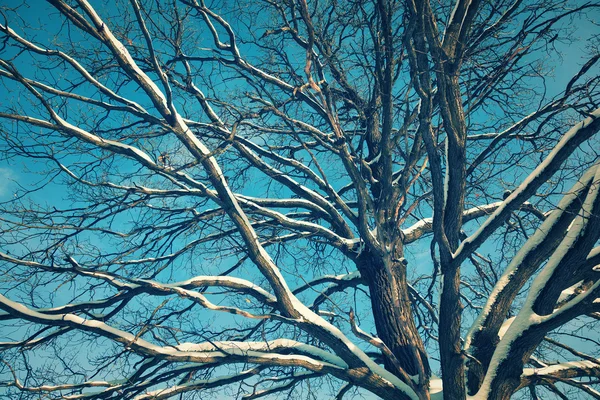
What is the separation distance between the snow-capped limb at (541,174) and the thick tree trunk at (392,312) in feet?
3.16

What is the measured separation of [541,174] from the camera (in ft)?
11.5

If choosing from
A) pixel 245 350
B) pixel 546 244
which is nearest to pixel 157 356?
pixel 245 350

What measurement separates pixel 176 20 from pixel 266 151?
203 centimetres

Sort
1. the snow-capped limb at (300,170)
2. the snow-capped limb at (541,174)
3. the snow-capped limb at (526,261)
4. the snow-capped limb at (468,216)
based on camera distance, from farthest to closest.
→ the snow-capped limb at (300,170) < the snow-capped limb at (468,216) < the snow-capped limb at (526,261) < the snow-capped limb at (541,174)

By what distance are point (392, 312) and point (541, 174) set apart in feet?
7.87

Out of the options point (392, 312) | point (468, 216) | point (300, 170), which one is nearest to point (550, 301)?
point (392, 312)

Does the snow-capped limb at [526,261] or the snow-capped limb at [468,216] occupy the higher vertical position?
the snow-capped limb at [468,216]

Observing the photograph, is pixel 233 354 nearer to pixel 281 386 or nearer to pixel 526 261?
pixel 281 386

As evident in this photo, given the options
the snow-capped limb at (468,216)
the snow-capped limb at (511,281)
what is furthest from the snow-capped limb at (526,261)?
the snow-capped limb at (468,216)

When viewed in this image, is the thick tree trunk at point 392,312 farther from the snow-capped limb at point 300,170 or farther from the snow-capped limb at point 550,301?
the snow-capped limb at point 550,301

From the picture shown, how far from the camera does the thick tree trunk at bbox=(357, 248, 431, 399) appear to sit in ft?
15.3

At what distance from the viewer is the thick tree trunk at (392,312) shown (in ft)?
15.3

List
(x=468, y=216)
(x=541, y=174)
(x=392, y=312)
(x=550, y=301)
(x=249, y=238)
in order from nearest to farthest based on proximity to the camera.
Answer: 1. (x=541, y=174)
2. (x=550, y=301)
3. (x=249, y=238)
4. (x=392, y=312)
5. (x=468, y=216)

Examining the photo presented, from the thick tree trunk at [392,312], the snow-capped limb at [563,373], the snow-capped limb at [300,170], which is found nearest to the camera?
the snow-capped limb at [563,373]
